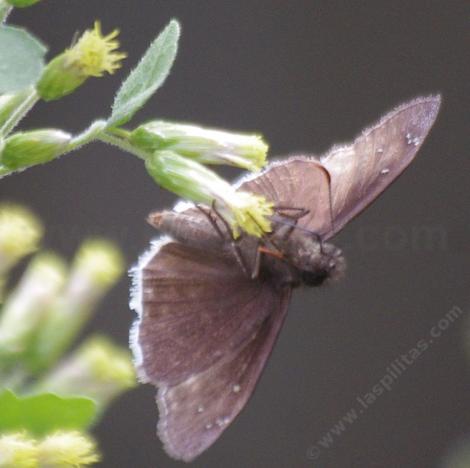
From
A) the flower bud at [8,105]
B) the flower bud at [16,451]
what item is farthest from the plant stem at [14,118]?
the flower bud at [16,451]

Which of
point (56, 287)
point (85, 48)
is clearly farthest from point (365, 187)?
point (56, 287)

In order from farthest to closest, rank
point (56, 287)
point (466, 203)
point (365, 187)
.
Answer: point (466, 203) < point (56, 287) < point (365, 187)

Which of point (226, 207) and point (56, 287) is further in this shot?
point (56, 287)

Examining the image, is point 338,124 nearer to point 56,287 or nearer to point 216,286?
point 56,287

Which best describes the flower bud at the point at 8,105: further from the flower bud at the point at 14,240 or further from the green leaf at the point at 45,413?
the flower bud at the point at 14,240

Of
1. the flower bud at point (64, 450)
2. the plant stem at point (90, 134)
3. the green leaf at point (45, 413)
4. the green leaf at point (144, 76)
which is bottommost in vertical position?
the flower bud at point (64, 450)

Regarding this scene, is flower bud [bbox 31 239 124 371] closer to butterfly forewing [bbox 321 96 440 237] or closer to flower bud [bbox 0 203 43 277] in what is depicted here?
flower bud [bbox 0 203 43 277]

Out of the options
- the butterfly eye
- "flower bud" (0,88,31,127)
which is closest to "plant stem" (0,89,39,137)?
"flower bud" (0,88,31,127)
